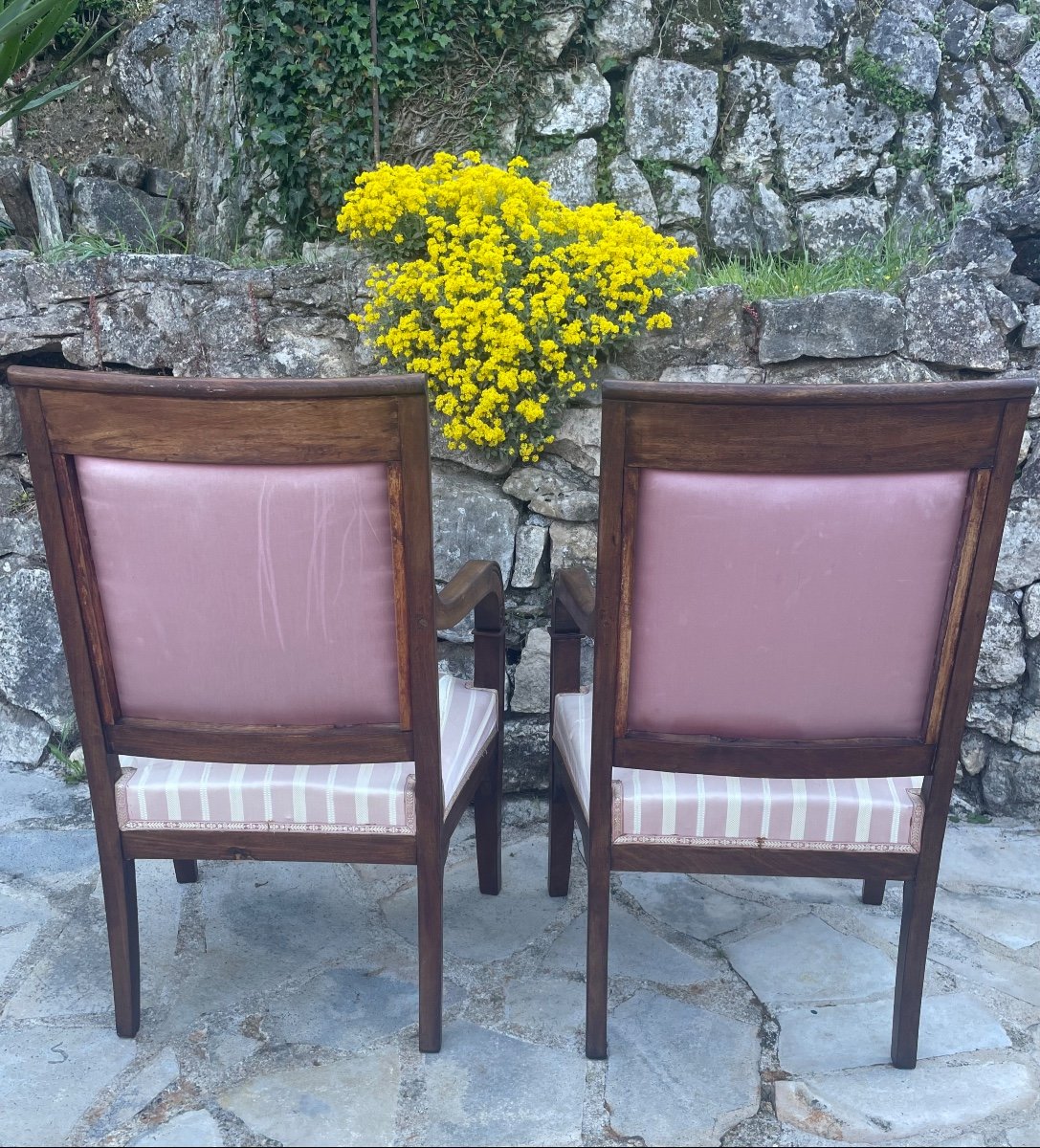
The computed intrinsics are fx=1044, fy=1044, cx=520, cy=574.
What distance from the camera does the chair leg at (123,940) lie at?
5.67ft

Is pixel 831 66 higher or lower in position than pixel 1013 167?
higher

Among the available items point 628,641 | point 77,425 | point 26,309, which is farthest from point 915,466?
point 26,309

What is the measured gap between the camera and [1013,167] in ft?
10.9

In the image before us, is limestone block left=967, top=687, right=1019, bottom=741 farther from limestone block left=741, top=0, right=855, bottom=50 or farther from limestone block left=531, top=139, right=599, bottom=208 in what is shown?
limestone block left=741, top=0, right=855, bottom=50

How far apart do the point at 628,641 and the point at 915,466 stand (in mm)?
463

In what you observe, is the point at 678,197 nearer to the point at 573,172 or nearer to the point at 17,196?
the point at 573,172

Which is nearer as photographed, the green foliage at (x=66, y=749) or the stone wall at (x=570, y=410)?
the stone wall at (x=570, y=410)

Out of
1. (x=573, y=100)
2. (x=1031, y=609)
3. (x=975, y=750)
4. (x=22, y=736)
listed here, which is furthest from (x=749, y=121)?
(x=22, y=736)

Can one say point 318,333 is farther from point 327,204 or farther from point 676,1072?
point 676,1072

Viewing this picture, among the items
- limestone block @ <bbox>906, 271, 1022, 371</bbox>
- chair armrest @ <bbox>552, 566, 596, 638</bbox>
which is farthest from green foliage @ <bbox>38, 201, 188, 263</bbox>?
limestone block @ <bbox>906, 271, 1022, 371</bbox>

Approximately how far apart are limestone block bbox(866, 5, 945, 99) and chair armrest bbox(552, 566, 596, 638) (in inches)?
90.7

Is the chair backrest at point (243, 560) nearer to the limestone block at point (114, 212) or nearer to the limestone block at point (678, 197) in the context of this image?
the limestone block at point (114, 212)

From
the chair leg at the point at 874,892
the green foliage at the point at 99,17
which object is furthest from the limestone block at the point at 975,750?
the green foliage at the point at 99,17

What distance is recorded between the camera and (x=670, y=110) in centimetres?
332
